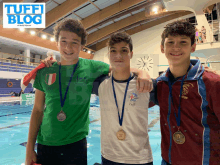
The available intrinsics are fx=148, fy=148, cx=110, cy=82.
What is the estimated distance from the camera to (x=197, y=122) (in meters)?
0.93

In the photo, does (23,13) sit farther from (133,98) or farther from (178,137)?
(178,137)

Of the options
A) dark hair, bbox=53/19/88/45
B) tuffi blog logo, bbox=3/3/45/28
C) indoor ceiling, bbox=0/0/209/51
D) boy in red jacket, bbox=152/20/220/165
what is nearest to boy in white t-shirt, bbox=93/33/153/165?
boy in red jacket, bbox=152/20/220/165

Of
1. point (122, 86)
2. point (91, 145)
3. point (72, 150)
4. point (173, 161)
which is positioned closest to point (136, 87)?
point (122, 86)

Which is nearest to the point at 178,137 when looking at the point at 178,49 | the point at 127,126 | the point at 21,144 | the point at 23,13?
the point at 127,126

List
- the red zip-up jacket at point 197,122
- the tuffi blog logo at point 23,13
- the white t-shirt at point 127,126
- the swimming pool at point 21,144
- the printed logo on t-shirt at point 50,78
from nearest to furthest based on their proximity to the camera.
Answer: the red zip-up jacket at point 197,122 → the white t-shirt at point 127,126 → the printed logo on t-shirt at point 50,78 → the swimming pool at point 21,144 → the tuffi blog logo at point 23,13

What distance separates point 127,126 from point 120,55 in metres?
0.54

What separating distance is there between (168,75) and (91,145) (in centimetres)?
227

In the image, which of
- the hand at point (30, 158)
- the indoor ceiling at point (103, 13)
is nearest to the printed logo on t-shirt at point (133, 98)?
the hand at point (30, 158)

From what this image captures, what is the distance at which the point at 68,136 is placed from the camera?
1.05 metres

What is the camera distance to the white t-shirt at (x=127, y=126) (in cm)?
102

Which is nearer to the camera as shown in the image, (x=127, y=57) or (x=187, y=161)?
(x=187, y=161)

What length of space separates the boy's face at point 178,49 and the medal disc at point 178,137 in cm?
47

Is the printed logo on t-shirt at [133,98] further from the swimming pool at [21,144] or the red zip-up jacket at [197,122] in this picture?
the swimming pool at [21,144]

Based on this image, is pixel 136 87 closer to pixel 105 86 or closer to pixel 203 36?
pixel 105 86
